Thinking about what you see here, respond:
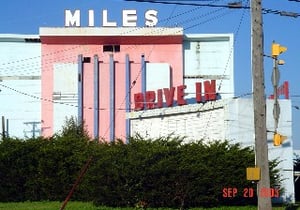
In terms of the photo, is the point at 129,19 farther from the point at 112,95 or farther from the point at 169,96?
the point at 169,96

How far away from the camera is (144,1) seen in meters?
19.3

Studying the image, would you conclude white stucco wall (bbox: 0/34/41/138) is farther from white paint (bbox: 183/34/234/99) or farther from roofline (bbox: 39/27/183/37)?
white paint (bbox: 183/34/234/99)

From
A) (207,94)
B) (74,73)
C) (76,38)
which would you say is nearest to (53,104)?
(74,73)

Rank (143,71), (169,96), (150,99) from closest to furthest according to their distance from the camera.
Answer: (169,96) < (150,99) < (143,71)

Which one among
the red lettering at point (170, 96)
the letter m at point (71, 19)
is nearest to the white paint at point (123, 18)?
the letter m at point (71, 19)

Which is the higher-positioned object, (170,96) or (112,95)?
(112,95)

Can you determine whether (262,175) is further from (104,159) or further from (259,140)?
(104,159)

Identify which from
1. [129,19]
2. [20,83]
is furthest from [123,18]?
[20,83]

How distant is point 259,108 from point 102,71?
40.9 m

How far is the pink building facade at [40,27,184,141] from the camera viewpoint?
57.5m

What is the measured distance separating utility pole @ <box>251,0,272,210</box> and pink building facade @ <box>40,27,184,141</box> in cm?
3638

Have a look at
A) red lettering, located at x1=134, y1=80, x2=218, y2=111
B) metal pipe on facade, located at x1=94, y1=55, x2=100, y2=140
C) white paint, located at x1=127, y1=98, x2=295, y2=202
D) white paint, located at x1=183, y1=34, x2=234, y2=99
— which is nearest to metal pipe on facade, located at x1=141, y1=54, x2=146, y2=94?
metal pipe on facade, located at x1=94, y1=55, x2=100, y2=140

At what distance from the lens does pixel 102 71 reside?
58.7 m

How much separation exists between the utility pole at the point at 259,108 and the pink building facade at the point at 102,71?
36380mm
